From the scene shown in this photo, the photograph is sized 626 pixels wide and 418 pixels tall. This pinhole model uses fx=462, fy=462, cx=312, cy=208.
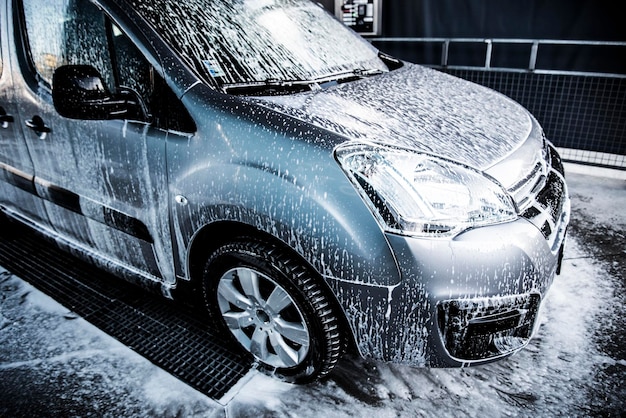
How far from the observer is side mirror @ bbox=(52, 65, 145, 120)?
1.84 m

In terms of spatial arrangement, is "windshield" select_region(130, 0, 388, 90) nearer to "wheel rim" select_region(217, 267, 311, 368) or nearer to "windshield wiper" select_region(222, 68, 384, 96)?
"windshield wiper" select_region(222, 68, 384, 96)

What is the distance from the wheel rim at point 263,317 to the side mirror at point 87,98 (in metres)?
0.81

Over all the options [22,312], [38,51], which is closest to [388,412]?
[22,312]

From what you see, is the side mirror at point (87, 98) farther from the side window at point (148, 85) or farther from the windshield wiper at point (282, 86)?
the windshield wiper at point (282, 86)

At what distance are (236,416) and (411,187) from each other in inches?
45.7

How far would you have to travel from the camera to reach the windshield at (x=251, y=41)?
1.95 m

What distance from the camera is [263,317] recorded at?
1.98 m

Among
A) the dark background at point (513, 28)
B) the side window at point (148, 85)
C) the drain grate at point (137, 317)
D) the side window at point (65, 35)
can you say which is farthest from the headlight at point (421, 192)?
the dark background at point (513, 28)

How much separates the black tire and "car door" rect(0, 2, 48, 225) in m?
1.35

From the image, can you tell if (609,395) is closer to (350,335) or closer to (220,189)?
(350,335)

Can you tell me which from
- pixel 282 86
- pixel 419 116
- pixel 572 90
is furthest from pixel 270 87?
pixel 572 90

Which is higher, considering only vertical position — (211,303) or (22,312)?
(211,303)

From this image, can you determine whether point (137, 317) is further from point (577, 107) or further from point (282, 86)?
point (577, 107)

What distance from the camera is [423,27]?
613cm
